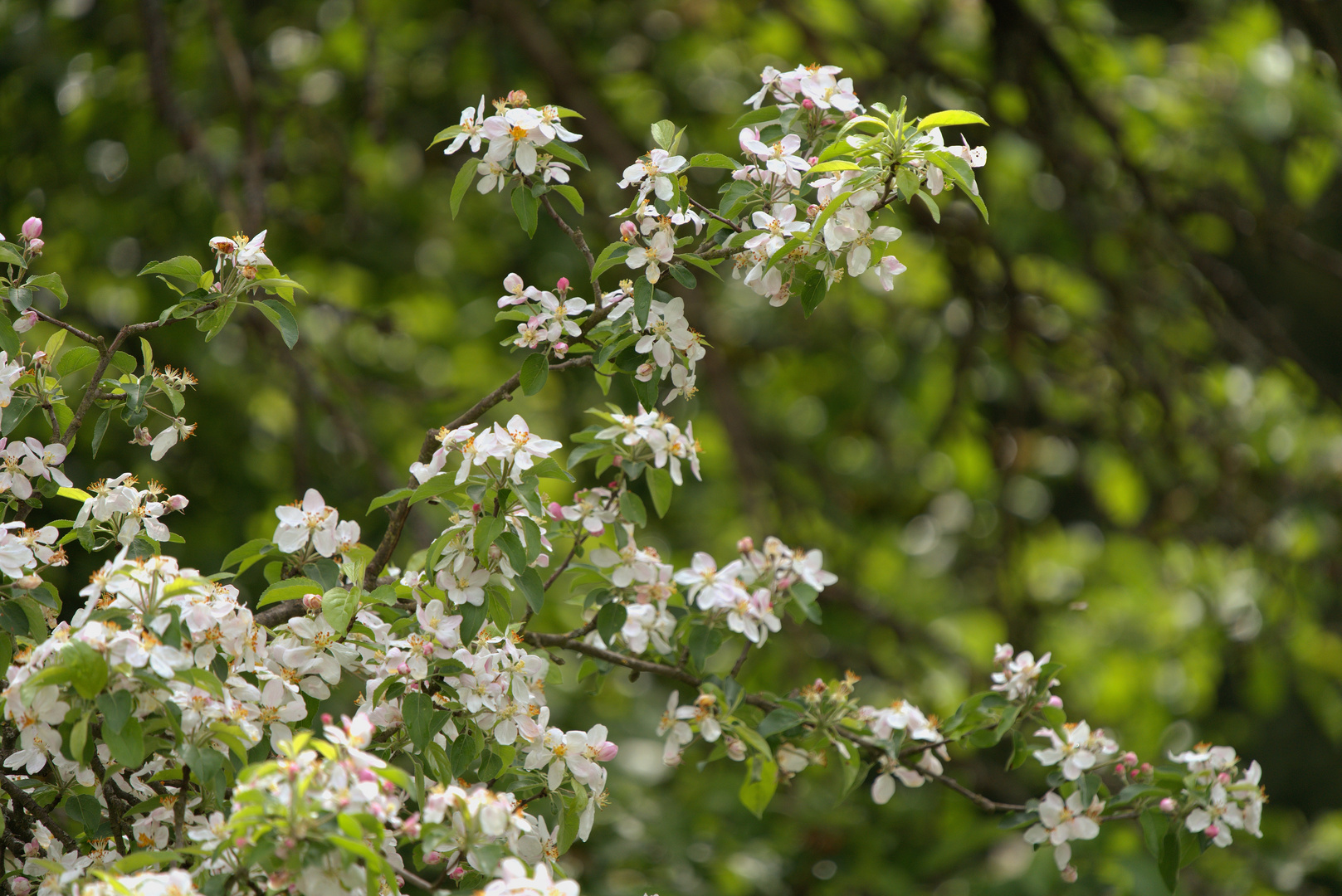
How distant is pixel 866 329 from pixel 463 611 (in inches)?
132

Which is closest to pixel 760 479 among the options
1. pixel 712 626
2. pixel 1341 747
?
pixel 712 626

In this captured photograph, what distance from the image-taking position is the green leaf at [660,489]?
1686 millimetres

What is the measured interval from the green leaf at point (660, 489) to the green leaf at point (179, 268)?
660 millimetres

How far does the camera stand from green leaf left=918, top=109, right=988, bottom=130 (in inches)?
54.8

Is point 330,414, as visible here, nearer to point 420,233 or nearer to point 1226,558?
point 420,233

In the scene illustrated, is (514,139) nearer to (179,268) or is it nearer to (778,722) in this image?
(179,268)

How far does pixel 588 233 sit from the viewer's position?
4086mm

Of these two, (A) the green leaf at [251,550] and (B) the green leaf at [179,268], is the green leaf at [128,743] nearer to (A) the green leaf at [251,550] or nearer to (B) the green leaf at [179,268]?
(A) the green leaf at [251,550]

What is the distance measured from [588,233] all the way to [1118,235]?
5.89 ft

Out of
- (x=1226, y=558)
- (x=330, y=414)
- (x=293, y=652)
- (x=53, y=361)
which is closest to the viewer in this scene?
(x=293, y=652)

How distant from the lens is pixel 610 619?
1.75m

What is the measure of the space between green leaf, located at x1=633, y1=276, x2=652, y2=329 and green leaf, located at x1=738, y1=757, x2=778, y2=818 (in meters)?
0.71

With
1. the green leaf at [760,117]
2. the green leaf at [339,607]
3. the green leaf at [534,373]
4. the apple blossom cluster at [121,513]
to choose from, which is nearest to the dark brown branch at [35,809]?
the apple blossom cluster at [121,513]

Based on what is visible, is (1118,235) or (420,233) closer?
(1118,235)
